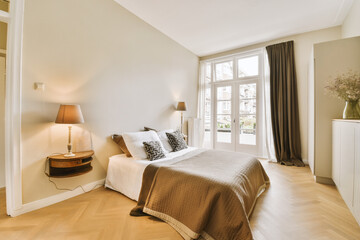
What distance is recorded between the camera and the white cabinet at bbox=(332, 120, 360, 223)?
5.52 feet

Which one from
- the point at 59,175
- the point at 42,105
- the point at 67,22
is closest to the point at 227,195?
the point at 59,175

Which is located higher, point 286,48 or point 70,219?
point 286,48

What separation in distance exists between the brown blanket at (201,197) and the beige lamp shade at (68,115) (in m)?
1.09

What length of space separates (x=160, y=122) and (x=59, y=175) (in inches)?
84.5

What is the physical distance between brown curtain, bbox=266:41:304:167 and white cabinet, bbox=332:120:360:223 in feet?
4.95

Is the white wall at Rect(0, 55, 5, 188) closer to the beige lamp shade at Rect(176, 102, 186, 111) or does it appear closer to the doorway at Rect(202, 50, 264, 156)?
the beige lamp shade at Rect(176, 102, 186, 111)

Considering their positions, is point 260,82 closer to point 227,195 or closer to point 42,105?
point 227,195

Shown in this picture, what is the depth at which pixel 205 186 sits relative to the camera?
1551 mm

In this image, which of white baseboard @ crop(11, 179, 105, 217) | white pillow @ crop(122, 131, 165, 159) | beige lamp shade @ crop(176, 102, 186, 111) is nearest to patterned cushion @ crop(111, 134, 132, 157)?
white pillow @ crop(122, 131, 165, 159)

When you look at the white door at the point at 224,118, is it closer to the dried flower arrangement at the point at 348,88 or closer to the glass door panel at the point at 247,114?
the glass door panel at the point at 247,114

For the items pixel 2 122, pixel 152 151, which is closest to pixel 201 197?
pixel 152 151

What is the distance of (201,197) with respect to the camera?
153 centimetres

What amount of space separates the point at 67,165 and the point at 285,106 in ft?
14.8

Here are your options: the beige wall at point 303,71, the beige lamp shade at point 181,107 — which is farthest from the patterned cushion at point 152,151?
the beige wall at point 303,71
